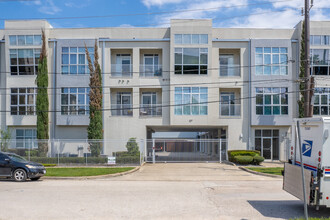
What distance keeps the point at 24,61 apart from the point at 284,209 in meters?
26.7

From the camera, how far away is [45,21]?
1209 inches

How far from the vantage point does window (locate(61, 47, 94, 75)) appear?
30.4m

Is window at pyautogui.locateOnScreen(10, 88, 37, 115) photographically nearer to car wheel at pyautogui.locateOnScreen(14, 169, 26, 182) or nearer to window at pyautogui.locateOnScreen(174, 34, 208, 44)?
window at pyautogui.locateOnScreen(174, 34, 208, 44)

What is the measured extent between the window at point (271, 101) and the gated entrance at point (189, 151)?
4.25m

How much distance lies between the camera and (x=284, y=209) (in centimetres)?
1014

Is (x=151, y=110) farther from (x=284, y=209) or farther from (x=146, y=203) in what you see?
(x=284, y=209)

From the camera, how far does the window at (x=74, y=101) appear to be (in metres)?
30.2

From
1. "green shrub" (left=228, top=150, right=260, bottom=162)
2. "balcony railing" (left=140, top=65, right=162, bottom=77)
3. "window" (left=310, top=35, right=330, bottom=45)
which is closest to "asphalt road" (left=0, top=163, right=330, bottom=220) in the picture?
"green shrub" (left=228, top=150, right=260, bottom=162)

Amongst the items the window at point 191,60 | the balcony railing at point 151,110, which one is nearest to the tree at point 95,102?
the balcony railing at point 151,110

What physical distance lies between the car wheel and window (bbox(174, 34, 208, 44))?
17.5 m

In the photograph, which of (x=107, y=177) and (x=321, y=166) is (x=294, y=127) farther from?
(x=107, y=177)

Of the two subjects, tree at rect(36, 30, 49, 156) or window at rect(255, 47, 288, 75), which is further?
window at rect(255, 47, 288, 75)

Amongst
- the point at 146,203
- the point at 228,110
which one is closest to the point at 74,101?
the point at 228,110

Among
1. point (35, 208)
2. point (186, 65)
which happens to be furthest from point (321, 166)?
point (186, 65)
